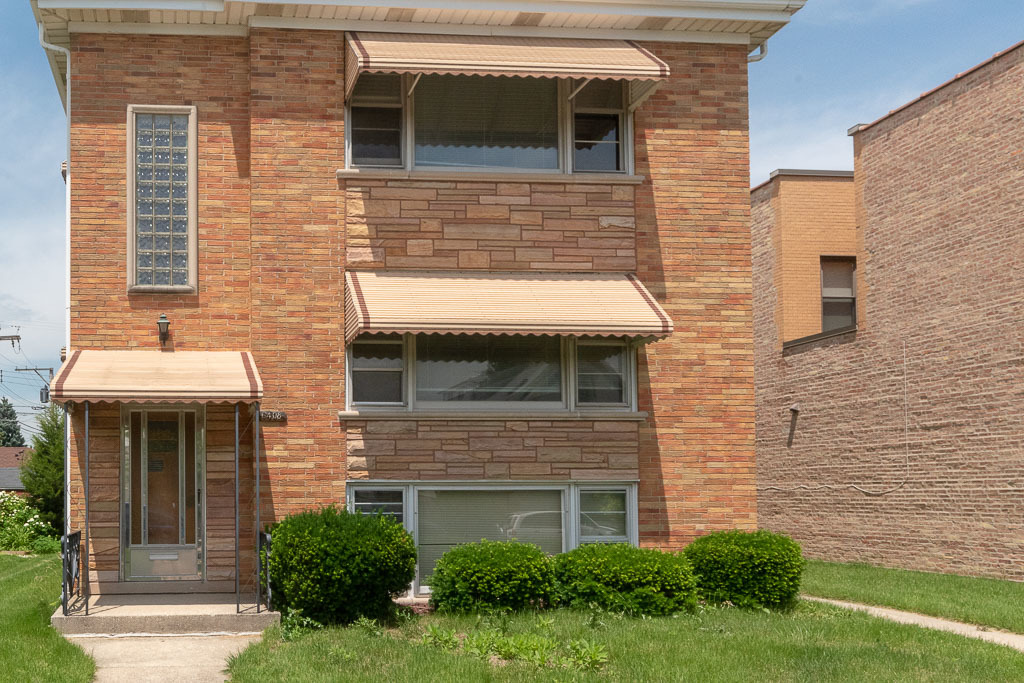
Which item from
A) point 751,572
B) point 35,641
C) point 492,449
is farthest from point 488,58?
point 35,641

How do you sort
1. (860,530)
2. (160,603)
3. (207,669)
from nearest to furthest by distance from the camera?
1. (207,669)
2. (160,603)
3. (860,530)

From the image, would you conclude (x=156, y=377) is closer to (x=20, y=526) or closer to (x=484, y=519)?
(x=484, y=519)

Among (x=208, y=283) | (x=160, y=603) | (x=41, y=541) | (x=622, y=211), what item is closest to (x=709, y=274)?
(x=622, y=211)

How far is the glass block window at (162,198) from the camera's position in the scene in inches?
600

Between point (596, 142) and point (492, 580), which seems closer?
point (492, 580)

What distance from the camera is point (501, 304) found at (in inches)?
567

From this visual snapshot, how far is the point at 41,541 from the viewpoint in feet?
88.9

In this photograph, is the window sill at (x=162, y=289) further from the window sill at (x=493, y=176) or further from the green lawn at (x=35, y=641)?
the green lawn at (x=35, y=641)

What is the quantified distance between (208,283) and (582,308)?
489 cm

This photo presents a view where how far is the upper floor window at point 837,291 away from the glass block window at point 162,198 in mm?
16654

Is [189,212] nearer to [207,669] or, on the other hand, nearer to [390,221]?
[390,221]

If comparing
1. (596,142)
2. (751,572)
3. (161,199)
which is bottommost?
(751,572)

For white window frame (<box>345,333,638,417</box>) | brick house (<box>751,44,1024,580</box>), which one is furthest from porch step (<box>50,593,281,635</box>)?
brick house (<box>751,44,1024,580</box>)

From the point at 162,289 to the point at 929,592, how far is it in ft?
39.3
